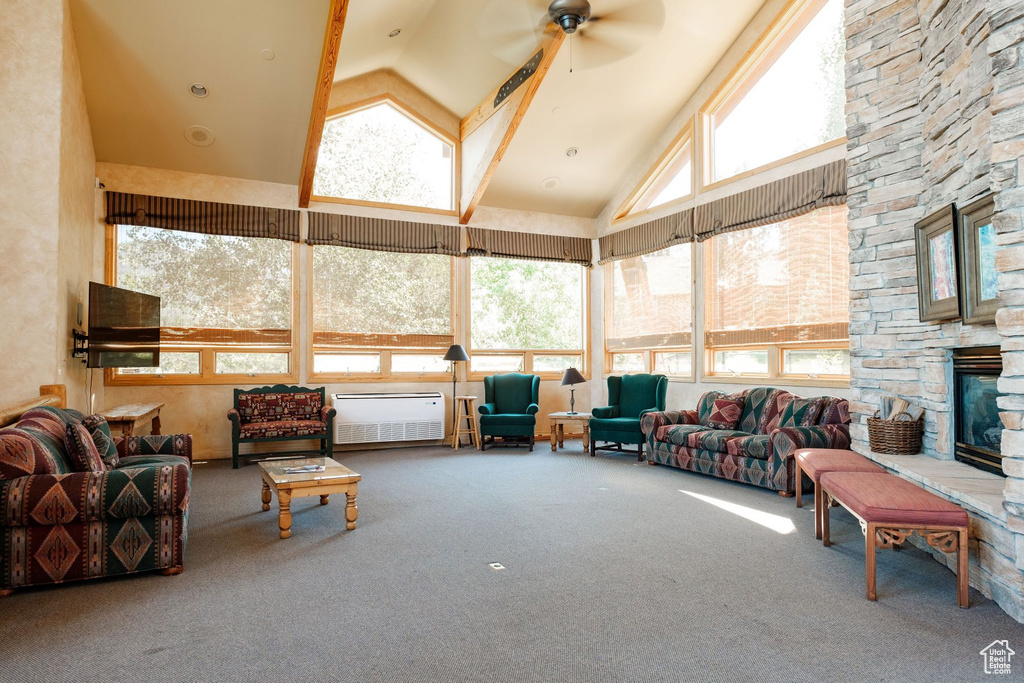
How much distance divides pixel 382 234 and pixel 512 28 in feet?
9.65

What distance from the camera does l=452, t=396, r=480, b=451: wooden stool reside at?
7652 mm

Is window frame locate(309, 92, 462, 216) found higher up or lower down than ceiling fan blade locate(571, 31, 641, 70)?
lower down

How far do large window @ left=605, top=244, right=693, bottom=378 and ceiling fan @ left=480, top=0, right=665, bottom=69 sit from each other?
2462 millimetres

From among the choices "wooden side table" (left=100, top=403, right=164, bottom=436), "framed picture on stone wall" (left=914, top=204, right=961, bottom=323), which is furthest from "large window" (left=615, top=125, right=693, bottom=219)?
"wooden side table" (left=100, top=403, right=164, bottom=436)

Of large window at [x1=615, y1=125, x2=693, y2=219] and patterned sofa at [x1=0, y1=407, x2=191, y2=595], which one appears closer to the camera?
patterned sofa at [x1=0, y1=407, x2=191, y2=595]

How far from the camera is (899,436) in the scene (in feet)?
12.4

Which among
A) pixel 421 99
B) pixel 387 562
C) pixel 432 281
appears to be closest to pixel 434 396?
pixel 432 281

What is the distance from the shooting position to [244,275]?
23.2ft

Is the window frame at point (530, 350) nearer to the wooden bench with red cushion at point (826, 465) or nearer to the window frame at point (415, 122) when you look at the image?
the window frame at point (415, 122)

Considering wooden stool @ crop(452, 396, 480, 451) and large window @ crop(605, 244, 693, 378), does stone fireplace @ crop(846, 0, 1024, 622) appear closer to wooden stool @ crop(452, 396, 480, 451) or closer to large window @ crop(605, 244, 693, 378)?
large window @ crop(605, 244, 693, 378)

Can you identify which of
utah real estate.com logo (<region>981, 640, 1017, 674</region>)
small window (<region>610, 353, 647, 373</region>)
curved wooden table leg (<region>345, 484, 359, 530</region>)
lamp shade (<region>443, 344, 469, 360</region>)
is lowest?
utah real estate.com logo (<region>981, 640, 1017, 674</region>)

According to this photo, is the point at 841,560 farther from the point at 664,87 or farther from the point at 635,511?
the point at 664,87

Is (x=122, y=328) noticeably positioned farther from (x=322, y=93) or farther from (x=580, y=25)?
(x=580, y=25)

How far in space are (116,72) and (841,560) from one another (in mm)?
7039
